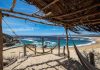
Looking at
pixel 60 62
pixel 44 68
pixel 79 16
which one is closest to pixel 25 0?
pixel 79 16

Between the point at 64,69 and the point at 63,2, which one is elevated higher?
the point at 63,2

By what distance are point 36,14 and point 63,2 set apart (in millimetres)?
1001

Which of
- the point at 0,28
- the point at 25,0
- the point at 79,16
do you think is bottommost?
the point at 0,28

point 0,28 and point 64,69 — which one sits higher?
point 0,28

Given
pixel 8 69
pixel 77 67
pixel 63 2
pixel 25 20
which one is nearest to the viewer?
pixel 63 2

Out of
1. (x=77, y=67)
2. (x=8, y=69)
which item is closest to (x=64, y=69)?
(x=77, y=67)

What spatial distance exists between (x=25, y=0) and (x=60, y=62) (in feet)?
9.68

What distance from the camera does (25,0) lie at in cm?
376

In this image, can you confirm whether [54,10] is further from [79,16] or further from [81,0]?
[81,0]

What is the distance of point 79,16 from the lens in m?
3.95

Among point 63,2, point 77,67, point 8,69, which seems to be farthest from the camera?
point 77,67

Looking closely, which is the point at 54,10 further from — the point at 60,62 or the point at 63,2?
the point at 60,62

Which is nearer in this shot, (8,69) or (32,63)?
(8,69)

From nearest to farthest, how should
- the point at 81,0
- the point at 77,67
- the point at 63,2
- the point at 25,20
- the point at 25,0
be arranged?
the point at 81,0 < the point at 63,2 < the point at 25,0 < the point at 25,20 < the point at 77,67
